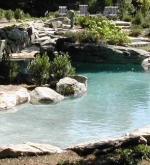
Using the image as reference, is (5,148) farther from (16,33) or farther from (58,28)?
(58,28)

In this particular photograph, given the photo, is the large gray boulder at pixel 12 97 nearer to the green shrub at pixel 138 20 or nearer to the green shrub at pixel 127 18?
the green shrub at pixel 138 20

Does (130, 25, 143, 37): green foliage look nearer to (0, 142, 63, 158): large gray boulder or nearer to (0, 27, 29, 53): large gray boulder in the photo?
(0, 27, 29, 53): large gray boulder

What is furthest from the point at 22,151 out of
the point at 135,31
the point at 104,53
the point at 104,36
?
the point at 135,31

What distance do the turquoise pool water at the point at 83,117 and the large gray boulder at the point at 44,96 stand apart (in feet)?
0.86

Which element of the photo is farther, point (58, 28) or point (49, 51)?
point (58, 28)

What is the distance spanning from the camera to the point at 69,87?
44.5 feet

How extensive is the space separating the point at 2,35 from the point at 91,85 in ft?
30.0

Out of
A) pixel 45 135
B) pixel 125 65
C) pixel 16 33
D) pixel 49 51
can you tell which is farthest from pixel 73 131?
pixel 16 33

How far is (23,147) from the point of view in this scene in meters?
7.47

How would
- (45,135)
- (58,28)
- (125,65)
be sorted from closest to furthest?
(45,135), (125,65), (58,28)

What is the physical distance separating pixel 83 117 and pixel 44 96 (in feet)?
6.07

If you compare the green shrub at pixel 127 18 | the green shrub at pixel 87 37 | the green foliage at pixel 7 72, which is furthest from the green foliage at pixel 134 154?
the green shrub at pixel 127 18

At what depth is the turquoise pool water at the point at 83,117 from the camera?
31.3 ft

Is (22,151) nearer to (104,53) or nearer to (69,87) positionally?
(69,87)
